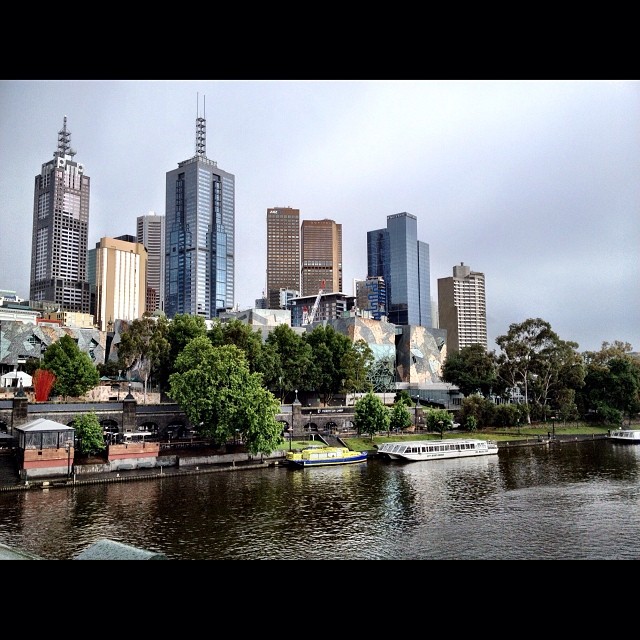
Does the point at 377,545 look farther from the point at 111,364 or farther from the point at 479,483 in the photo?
the point at 111,364

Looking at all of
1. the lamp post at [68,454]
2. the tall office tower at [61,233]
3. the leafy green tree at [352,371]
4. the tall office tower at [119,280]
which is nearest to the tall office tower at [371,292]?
the tall office tower at [119,280]

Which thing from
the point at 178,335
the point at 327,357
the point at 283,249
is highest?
the point at 283,249

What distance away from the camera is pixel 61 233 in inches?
5689

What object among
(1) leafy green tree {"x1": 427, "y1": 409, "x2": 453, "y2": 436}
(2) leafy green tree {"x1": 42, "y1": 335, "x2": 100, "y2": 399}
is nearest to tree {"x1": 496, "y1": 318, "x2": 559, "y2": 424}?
(1) leafy green tree {"x1": 427, "y1": 409, "x2": 453, "y2": 436}

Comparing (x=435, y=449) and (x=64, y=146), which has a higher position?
(x=64, y=146)

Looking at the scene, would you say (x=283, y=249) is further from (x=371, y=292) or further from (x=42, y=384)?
(x=42, y=384)

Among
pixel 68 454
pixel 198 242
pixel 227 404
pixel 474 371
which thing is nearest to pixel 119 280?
pixel 198 242

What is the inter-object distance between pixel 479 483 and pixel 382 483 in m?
5.01

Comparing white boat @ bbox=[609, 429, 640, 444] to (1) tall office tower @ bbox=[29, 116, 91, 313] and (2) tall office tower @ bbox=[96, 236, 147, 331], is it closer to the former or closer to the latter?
(2) tall office tower @ bbox=[96, 236, 147, 331]

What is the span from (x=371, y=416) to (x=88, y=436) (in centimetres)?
2102

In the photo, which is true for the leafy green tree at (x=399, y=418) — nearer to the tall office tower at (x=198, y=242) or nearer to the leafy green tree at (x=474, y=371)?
the leafy green tree at (x=474, y=371)

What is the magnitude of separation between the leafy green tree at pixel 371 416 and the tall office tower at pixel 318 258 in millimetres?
143609

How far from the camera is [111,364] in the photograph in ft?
212

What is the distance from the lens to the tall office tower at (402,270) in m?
181
